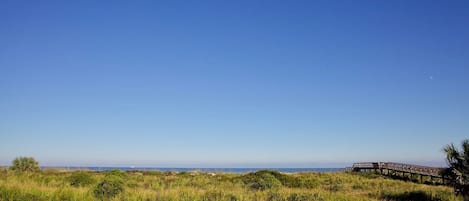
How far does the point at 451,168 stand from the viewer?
20.4 meters

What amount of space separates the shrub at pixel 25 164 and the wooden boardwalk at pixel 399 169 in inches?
1604

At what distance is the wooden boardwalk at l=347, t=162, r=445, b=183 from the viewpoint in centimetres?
4747

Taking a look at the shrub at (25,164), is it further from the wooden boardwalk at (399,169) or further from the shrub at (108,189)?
the wooden boardwalk at (399,169)

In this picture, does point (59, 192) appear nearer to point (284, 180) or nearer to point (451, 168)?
point (451, 168)

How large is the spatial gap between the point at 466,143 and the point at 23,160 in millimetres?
41015


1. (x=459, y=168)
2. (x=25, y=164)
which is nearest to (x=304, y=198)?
(x=459, y=168)

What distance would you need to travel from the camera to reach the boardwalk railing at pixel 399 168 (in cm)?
4753

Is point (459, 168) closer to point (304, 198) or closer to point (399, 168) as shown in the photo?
point (304, 198)

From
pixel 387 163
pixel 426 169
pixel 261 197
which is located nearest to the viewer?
pixel 261 197

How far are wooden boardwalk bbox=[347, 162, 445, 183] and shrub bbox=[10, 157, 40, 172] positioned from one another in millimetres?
40740

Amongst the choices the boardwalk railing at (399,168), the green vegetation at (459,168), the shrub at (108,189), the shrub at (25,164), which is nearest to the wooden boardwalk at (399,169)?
the boardwalk railing at (399,168)

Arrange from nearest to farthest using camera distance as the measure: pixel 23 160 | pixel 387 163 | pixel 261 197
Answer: pixel 261 197 → pixel 23 160 → pixel 387 163

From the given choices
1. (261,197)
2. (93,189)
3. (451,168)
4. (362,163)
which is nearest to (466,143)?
(451,168)

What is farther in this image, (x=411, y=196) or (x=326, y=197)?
(x=411, y=196)
